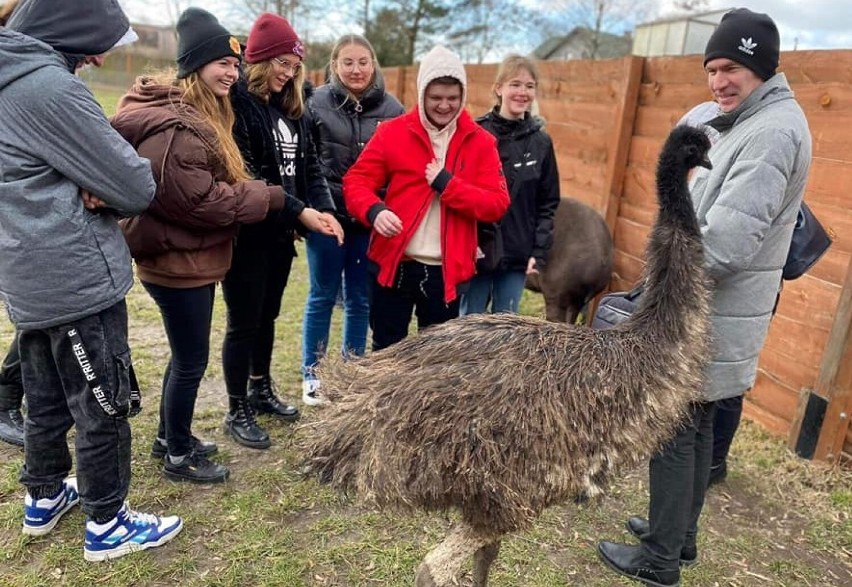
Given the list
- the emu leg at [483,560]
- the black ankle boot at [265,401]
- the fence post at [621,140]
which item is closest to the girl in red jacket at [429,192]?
the black ankle boot at [265,401]

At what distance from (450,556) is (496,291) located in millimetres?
2341

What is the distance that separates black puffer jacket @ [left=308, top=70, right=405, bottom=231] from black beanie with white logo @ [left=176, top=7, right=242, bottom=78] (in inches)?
42.7

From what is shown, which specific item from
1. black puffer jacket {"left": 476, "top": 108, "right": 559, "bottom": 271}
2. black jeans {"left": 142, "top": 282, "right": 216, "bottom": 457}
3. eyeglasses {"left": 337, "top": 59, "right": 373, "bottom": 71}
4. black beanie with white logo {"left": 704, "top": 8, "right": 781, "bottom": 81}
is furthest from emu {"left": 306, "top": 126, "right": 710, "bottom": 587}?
eyeglasses {"left": 337, "top": 59, "right": 373, "bottom": 71}

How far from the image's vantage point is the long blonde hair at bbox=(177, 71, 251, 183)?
2.69m

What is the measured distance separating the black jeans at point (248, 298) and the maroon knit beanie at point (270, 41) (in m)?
0.89

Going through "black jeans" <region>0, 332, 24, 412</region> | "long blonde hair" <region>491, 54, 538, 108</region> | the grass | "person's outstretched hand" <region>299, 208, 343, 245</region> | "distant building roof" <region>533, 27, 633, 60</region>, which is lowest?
the grass

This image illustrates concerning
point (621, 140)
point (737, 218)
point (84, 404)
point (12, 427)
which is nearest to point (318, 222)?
point (84, 404)

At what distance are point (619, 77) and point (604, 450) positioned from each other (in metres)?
4.36

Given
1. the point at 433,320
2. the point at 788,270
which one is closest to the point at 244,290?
the point at 433,320

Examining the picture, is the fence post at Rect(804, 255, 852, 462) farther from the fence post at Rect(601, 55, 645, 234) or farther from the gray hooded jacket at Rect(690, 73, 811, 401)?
the fence post at Rect(601, 55, 645, 234)

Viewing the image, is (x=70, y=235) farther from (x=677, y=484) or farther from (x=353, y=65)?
(x=677, y=484)

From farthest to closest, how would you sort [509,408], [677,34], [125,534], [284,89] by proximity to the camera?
[677,34] < [284,89] < [125,534] < [509,408]

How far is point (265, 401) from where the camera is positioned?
3908 mm

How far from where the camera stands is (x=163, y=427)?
10.9 ft
